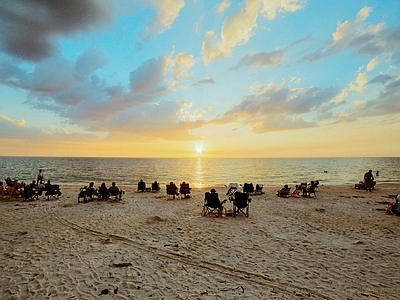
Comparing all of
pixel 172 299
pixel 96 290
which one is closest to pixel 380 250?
pixel 172 299

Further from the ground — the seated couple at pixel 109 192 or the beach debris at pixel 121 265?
the seated couple at pixel 109 192

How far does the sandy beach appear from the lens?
5.15m

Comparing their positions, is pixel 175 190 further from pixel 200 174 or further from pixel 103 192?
pixel 200 174

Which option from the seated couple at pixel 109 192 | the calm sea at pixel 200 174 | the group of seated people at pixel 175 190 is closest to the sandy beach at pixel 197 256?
the seated couple at pixel 109 192

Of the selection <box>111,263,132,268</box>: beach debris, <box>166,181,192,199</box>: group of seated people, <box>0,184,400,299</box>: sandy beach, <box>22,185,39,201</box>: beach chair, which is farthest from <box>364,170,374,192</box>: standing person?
<box>22,185,39,201</box>: beach chair

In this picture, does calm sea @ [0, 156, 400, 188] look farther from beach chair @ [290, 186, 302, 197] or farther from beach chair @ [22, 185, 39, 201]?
beach chair @ [22, 185, 39, 201]

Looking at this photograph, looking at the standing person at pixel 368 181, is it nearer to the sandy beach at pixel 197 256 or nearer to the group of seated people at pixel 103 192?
the sandy beach at pixel 197 256

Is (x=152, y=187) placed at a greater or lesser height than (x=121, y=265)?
greater

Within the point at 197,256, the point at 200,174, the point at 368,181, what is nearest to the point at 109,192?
the point at 197,256

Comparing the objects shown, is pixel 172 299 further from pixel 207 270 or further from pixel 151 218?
pixel 151 218

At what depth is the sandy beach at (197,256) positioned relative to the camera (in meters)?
5.15

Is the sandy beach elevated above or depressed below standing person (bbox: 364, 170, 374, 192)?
below

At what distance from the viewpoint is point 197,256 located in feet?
22.7

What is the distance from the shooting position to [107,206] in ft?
47.4
